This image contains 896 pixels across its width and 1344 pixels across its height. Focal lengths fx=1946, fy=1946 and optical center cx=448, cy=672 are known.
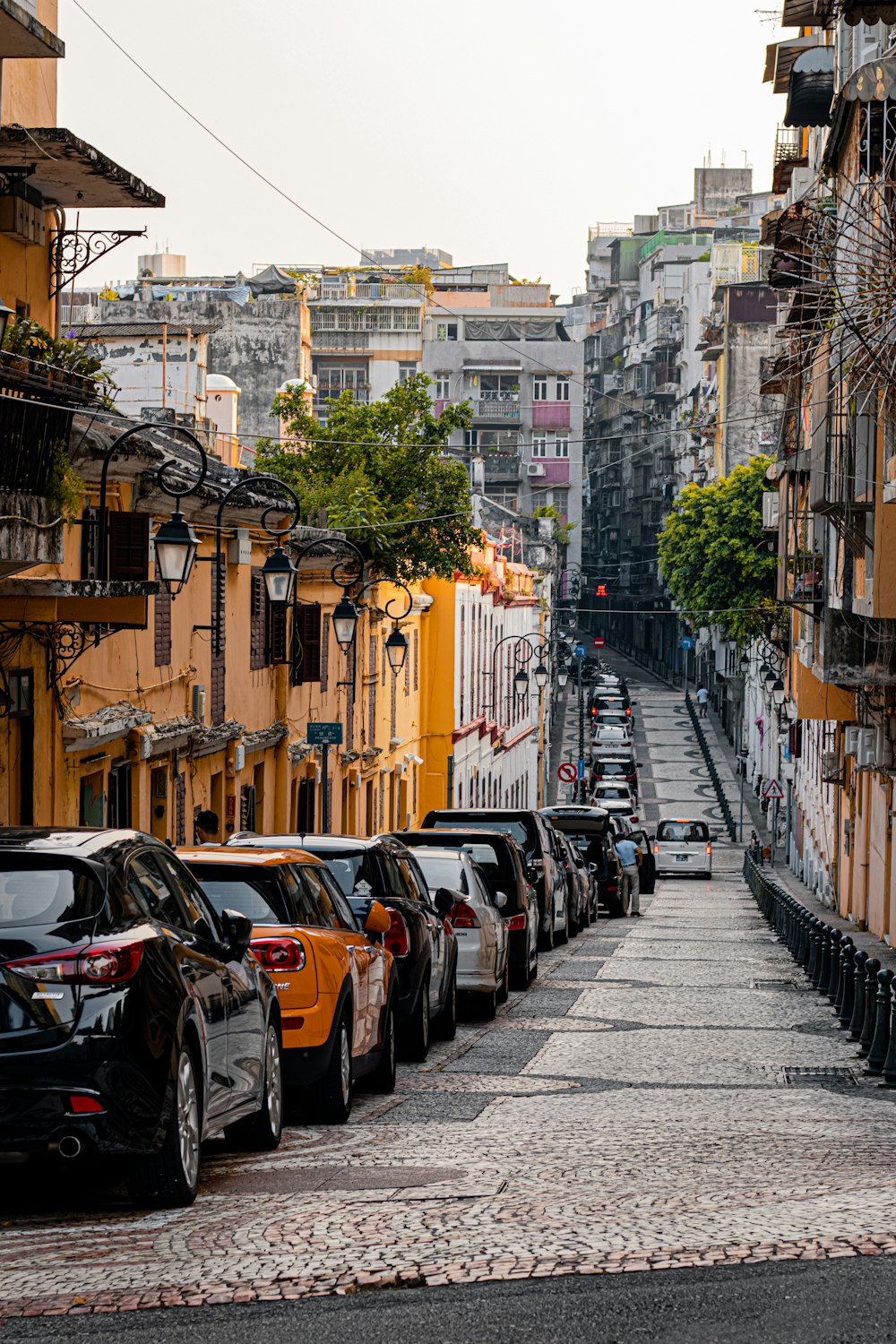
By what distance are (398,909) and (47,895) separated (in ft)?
20.2

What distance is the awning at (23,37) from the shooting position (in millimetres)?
15383

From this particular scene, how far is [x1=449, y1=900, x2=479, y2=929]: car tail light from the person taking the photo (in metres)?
16.4

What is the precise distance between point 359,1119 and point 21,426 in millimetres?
5859

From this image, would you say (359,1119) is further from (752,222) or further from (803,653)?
(752,222)

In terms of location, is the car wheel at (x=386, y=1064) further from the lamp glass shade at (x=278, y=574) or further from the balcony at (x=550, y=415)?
the balcony at (x=550, y=415)

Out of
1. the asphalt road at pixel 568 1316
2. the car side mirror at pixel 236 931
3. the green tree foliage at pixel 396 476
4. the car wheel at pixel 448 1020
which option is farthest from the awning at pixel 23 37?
the green tree foliage at pixel 396 476

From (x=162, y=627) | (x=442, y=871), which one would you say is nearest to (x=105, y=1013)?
(x=442, y=871)

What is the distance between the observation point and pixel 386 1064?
11.8 meters

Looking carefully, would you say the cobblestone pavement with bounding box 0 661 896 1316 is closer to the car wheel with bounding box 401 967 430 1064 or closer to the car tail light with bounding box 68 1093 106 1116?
the car wheel with bounding box 401 967 430 1064

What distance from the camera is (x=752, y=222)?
129m

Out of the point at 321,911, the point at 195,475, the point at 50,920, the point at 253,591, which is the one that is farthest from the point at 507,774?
the point at 50,920

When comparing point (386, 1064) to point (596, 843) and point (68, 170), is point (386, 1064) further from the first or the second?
point (596, 843)

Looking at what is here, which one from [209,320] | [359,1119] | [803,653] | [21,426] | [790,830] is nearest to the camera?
[359,1119]

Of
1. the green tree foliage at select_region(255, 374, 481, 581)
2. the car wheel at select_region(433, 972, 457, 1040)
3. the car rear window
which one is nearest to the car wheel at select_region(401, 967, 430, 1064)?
the car wheel at select_region(433, 972, 457, 1040)
